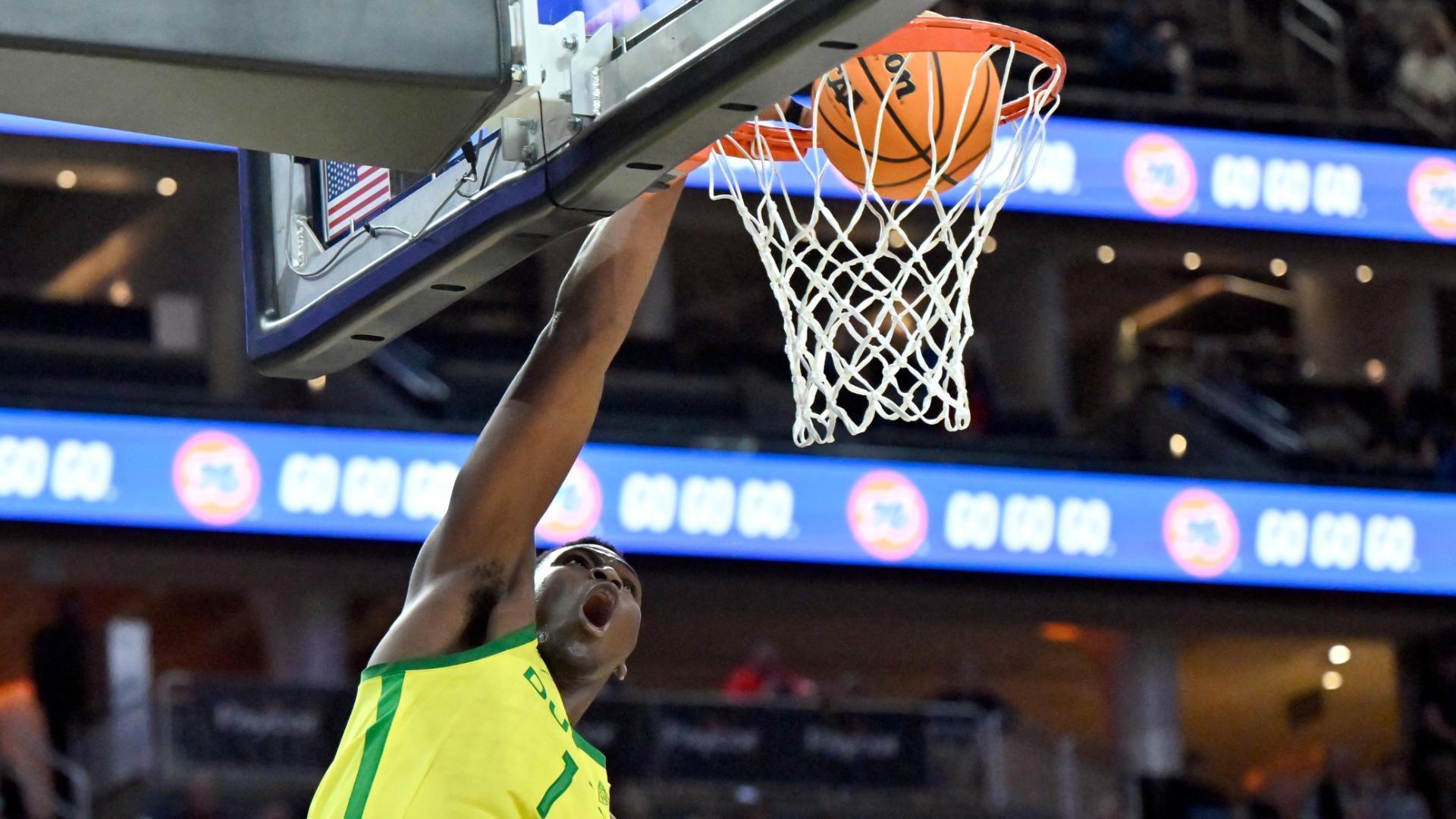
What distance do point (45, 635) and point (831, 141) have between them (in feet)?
23.9

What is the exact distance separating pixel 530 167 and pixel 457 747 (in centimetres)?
74

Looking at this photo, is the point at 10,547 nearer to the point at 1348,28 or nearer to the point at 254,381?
the point at 254,381

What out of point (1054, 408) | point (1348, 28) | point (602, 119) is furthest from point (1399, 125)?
point (602, 119)

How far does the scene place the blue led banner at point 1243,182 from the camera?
13148mm

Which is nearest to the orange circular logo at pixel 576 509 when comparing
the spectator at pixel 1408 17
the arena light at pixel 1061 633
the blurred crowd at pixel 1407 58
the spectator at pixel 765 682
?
the spectator at pixel 765 682

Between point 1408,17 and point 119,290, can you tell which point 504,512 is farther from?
point 1408,17

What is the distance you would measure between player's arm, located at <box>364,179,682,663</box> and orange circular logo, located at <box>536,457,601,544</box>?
8.65 m

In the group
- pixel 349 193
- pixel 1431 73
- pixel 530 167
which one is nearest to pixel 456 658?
pixel 530 167

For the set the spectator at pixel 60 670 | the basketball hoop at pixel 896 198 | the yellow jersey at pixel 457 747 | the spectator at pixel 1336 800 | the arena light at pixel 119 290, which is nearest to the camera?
the yellow jersey at pixel 457 747

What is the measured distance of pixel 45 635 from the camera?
9.87 metres

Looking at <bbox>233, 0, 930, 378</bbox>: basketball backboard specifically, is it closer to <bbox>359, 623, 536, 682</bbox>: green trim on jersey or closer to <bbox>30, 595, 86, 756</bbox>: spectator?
<bbox>359, 623, 536, 682</bbox>: green trim on jersey

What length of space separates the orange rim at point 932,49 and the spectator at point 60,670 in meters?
7.06

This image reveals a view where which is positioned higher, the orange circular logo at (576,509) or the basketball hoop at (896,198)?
the basketball hoop at (896,198)

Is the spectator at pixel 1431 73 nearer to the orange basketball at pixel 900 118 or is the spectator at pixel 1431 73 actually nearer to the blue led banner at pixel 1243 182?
the blue led banner at pixel 1243 182
